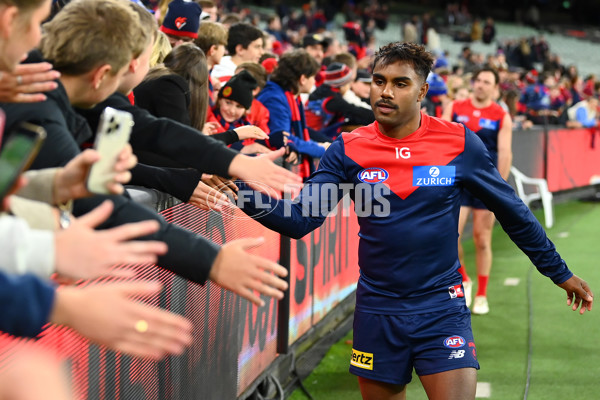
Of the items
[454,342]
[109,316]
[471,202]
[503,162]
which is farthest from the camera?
[471,202]

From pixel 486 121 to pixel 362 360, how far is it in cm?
451

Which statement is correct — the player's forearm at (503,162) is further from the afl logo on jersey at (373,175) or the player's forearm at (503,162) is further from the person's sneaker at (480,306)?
the afl logo on jersey at (373,175)

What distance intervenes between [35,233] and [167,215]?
190 cm

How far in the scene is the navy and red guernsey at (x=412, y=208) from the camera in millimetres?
3873

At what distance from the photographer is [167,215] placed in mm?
3705

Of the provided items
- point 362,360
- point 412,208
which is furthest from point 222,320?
point 412,208

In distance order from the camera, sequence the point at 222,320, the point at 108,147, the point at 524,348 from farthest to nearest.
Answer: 1. the point at 524,348
2. the point at 222,320
3. the point at 108,147

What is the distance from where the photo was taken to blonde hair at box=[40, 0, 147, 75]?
2.51 m

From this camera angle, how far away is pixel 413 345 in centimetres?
385

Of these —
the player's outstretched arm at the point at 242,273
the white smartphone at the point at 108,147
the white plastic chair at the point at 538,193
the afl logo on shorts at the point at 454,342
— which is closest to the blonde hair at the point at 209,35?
the afl logo on shorts at the point at 454,342

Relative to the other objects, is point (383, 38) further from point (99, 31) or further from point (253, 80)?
point (99, 31)

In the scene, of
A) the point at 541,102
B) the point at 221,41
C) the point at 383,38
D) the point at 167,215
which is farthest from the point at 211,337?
the point at 383,38

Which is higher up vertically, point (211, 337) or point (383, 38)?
point (211, 337)

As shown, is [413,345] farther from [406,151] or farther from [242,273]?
[242,273]
